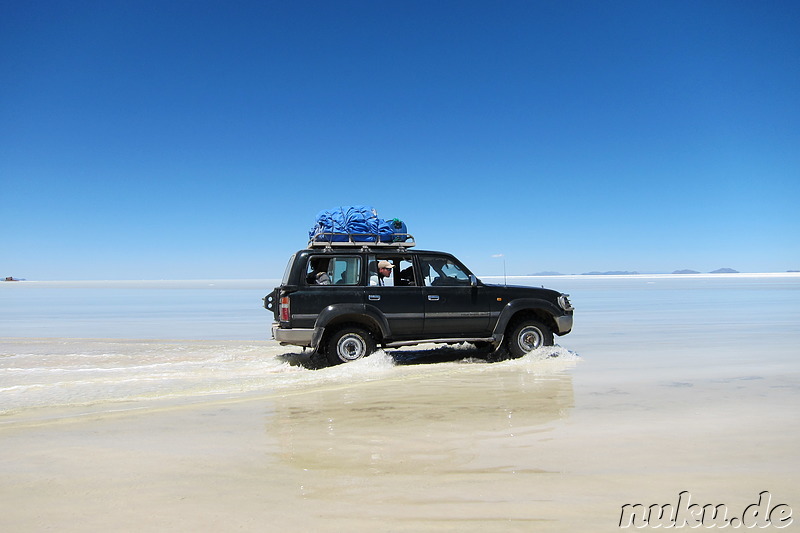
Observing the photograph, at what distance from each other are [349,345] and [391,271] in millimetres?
1449

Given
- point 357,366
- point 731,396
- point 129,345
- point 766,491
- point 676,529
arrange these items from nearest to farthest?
point 676,529
point 766,491
point 731,396
point 357,366
point 129,345

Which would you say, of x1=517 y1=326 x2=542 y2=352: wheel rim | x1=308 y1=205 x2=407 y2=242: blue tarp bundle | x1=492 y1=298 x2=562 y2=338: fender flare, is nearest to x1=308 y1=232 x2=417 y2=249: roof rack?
x1=308 y1=205 x2=407 y2=242: blue tarp bundle

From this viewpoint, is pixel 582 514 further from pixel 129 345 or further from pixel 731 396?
pixel 129 345

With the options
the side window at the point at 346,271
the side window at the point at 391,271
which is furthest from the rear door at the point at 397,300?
the side window at the point at 346,271

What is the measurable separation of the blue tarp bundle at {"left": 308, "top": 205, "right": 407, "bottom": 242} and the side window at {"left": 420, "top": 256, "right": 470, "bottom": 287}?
0.67m

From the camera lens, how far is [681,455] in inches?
180

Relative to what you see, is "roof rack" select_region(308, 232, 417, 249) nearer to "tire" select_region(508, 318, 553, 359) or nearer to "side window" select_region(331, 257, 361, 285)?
"side window" select_region(331, 257, 361, 285)

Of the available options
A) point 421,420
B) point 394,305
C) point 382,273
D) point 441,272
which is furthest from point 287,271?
point 421,420

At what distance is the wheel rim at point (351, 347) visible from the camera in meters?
9.43

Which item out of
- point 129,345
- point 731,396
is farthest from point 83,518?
point 129,345

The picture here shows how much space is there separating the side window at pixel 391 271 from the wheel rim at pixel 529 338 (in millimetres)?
2052

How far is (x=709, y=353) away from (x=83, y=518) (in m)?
10.0

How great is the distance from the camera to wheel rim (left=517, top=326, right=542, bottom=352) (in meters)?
10.2

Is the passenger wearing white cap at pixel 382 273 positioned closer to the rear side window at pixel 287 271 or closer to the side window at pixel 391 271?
the side window at pixel 391 271
